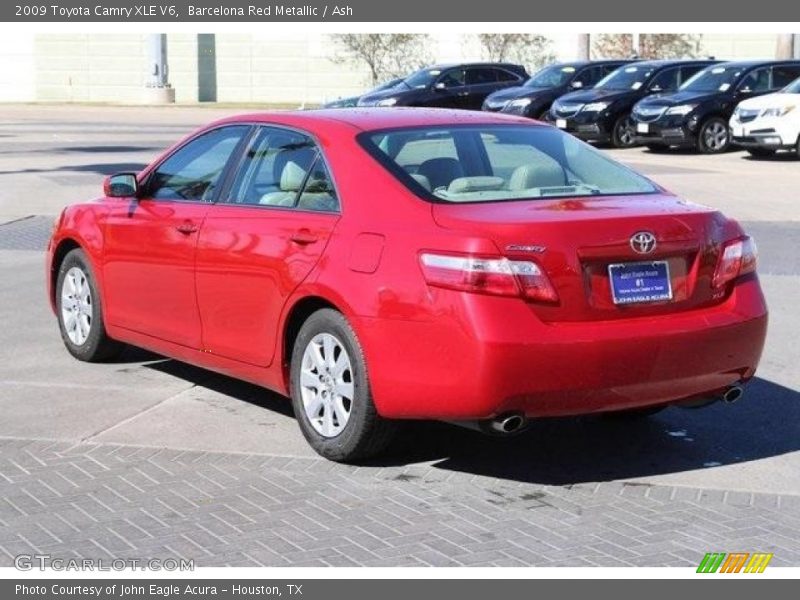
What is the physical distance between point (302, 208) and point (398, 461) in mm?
1271

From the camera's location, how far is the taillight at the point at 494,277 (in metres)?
6.09

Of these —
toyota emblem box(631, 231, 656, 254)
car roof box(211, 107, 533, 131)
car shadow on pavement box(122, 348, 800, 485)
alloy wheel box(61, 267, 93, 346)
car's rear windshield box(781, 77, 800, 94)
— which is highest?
car roof box(211, 107, 533, 131)

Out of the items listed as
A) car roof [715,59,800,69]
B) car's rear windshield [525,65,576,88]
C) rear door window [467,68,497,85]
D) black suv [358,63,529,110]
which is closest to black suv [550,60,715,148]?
car roof [715,59,800,69]

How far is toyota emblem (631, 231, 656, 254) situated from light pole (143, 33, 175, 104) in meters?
52.1

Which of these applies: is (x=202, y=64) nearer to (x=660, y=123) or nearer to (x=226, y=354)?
(x=660, y=123)

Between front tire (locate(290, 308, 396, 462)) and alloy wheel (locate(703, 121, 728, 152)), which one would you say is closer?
front tire (locate(290, 308, 396, 462))

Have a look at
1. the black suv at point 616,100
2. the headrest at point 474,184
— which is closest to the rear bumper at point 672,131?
the black suv at point 616,100

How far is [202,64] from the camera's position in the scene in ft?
201

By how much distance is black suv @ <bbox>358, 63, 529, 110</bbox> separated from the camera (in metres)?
35.5

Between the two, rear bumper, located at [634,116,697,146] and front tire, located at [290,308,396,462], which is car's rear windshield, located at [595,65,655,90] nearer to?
rear bumper, located at [634,116,697,146]

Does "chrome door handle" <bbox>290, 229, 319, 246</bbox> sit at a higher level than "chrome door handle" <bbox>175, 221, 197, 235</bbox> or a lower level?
higher

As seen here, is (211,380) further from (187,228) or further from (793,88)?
(793,88)

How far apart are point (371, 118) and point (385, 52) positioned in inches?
2138

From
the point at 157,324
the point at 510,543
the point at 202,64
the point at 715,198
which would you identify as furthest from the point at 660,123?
the point at 202,64
